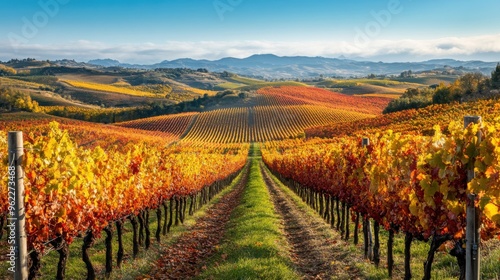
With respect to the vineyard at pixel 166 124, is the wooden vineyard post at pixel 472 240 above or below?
above

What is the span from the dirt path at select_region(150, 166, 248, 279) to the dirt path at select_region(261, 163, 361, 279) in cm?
295

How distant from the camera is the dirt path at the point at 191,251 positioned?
38.6 feet

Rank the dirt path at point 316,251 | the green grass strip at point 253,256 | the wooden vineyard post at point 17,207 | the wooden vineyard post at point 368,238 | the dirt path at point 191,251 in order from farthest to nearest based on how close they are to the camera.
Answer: the wooden vineyard post at point 368,238
the dirt path at point 191,251
the dirt path at point 316,251
the green grass strip at point 253,256
the wooden vineyard post at point 17,207

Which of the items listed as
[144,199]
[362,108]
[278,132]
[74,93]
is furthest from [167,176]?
[74,93]

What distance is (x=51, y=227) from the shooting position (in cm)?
880

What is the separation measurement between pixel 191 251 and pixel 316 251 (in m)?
4.50

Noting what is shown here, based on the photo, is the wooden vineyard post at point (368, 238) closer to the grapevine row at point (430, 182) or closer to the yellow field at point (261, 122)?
the grapevine row at point (430, 182)

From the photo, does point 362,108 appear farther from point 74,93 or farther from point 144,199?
point 74,93

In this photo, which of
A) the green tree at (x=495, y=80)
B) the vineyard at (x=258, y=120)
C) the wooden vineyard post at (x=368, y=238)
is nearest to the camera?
the wooden vineyard post at (x=368, y=238)

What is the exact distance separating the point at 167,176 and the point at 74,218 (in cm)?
896

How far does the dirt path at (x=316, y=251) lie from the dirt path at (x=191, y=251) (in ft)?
9.68

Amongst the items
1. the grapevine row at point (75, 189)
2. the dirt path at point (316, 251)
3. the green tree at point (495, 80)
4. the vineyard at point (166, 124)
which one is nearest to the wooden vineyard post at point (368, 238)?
the dirt path at point (316, 251)

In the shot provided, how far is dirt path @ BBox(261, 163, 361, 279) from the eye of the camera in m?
10.5

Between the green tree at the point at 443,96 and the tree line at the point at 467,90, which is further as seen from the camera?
the green tree at the point at 443,96
